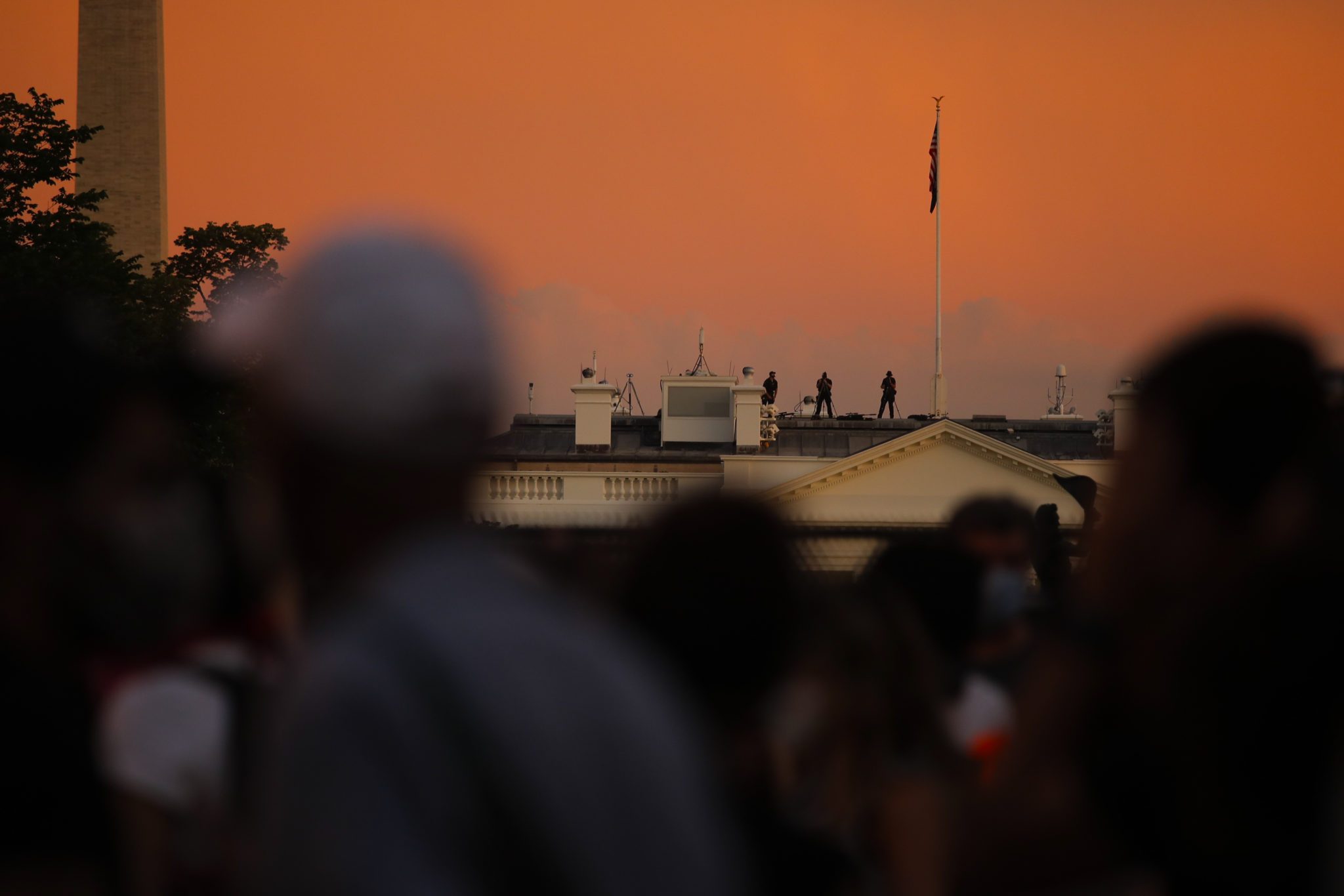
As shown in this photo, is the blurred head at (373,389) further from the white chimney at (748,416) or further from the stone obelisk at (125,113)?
the stone obelisk at (125,113)

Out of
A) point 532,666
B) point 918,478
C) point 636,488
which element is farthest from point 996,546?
point 918,478

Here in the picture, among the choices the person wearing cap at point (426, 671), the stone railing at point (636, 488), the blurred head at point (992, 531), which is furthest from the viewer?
the stone railing at point (636, 488)

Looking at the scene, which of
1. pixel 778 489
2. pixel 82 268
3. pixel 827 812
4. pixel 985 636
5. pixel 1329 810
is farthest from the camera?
pixel 778 489

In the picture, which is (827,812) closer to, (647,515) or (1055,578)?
(647,515)

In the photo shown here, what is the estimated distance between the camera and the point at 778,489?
46.6m

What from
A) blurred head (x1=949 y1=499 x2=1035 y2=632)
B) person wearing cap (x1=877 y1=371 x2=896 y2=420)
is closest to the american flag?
person wearing cap (x1=877 y1=371 x2=896 y2=420)

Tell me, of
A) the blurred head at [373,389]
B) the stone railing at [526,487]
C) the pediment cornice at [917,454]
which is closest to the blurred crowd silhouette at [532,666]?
the blurred head at [373,389]

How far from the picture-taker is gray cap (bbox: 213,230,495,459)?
1.73m

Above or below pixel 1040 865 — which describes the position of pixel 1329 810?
above

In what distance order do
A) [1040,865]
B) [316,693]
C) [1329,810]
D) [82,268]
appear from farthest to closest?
[82,268] < [1040,865] < [1329,810] < [316,693]

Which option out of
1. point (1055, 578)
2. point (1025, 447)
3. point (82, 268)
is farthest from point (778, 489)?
point (1055, 578)

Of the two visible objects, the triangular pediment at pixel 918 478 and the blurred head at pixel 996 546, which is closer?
the blurred head at pixel 996 546

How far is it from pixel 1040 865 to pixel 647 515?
44.3 inches

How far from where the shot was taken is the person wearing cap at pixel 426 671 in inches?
62.7
